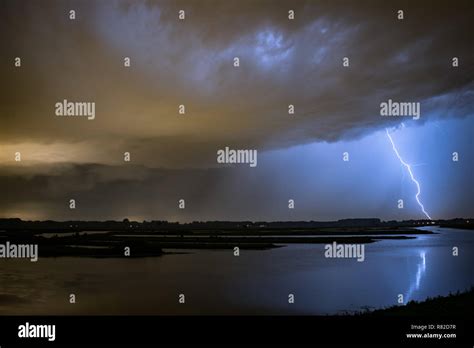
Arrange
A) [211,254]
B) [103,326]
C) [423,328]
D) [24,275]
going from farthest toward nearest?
[211,254]
[24,275]
[103,326]
[423,328]

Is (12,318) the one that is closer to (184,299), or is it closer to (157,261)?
(184,299)

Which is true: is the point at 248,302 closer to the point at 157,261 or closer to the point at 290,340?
the point at 290,340

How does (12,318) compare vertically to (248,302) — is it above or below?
above

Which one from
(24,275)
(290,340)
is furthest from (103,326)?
(24,275)

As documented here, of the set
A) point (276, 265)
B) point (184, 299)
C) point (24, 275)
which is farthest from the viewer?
point (276, 265)

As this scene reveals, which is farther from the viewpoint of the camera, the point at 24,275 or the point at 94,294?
the point at 24,275

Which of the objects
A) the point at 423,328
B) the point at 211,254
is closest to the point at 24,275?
the point at 211,254
